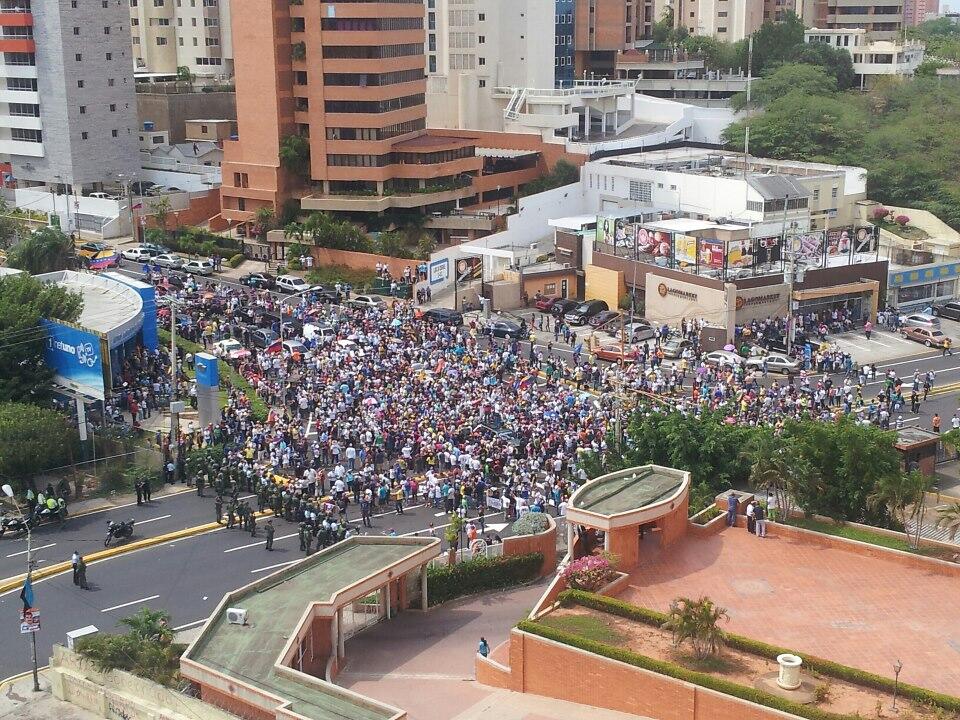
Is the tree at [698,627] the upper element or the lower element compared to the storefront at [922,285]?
upper

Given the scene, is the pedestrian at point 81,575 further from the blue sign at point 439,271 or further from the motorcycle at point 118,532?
the blue sign at point 439,271

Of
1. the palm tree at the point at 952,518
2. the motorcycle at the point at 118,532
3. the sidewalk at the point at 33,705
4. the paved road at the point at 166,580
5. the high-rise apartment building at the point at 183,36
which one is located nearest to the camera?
the sidewalk at the point at 33,705

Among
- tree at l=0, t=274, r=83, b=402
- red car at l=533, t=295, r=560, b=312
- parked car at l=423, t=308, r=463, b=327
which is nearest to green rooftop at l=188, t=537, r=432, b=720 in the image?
tree at l=0, t=274, r=83, b=402

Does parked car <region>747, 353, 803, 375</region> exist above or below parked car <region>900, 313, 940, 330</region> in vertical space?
below

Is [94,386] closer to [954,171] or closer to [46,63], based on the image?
[46,63]

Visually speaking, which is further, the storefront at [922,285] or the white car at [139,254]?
the white car at [139,254]

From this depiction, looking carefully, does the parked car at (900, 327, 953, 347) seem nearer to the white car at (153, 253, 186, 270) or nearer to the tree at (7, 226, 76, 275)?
the white car at (153, 253, 186, 270)

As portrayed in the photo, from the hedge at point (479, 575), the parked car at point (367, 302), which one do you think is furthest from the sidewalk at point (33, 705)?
the parked car at point (367, 302)
